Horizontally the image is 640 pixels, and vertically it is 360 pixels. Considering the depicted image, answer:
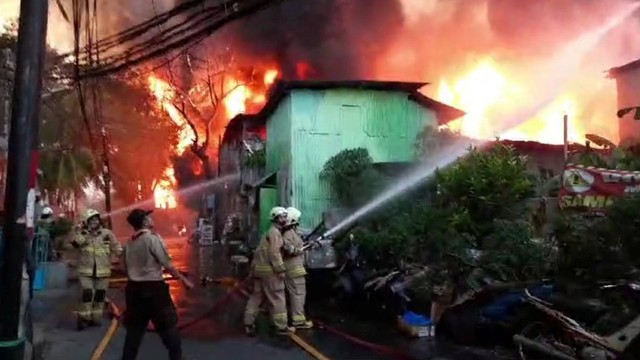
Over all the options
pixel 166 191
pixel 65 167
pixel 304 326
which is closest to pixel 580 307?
pixel 304 326

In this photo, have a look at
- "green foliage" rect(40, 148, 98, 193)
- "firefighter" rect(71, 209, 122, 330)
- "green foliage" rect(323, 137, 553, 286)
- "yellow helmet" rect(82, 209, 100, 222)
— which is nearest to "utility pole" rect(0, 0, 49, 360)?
"firefighter" rect(71, 209, 122, 330)

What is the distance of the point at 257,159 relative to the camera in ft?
74.5

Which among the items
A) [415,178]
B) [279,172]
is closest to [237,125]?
[279,172]

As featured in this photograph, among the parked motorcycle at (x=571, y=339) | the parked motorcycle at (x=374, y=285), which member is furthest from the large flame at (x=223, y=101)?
the parked motorcycle at (x=571, y=339)

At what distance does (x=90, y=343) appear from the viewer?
7867 millimetres

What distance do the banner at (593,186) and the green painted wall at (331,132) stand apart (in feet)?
31.3

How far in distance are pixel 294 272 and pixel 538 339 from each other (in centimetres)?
359

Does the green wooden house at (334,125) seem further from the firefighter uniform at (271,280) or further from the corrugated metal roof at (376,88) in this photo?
the firefighter uniform at (271,280)

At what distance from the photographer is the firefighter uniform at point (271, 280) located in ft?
27.7

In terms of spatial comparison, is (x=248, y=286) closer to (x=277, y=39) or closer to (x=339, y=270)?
(x=339, y=270)

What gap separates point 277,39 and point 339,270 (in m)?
17.4

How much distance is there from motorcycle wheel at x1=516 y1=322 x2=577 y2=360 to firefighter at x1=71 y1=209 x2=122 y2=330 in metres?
5.59

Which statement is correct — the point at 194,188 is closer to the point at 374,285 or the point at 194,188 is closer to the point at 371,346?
the point at 374,285

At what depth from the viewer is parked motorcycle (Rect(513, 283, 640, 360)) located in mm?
5160
